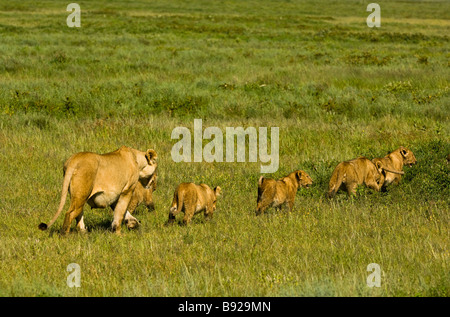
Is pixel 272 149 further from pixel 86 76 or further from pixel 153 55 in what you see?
pixel 153 55

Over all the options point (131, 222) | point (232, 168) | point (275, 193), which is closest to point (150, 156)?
point (131, 222)

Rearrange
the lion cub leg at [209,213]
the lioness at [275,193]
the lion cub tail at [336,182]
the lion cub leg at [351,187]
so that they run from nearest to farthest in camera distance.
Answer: the lion cub leg at [209,213] → the lioness at [275,193] → the lion cub tail at [336,182] → the lion cub leg at [351,187]

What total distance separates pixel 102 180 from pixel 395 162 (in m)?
5.96

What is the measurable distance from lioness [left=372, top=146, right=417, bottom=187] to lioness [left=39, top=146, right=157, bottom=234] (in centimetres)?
459

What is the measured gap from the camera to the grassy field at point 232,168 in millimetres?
6438

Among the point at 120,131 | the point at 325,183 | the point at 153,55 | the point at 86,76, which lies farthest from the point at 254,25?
A: the point at 325,183

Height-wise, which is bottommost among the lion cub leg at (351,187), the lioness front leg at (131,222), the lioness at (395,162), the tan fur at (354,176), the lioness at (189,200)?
the lioness front leg at (131,222)

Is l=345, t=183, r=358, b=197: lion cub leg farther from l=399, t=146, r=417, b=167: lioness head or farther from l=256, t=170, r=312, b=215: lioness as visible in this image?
l=399, t=146, r=417, b=167: lioness head

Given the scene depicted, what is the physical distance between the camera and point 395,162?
37.0 ft

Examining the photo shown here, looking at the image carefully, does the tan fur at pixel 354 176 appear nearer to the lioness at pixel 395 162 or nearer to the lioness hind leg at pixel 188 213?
the lioness at pixel 395 162

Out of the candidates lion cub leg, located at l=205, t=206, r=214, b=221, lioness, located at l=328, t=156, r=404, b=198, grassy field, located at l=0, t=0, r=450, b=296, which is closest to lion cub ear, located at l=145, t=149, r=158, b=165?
grassy field, located at l=0, t=0, r=450, b=296

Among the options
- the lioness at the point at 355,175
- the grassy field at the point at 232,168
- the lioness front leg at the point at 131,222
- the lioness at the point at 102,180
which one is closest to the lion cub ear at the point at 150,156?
the lioness at the point at 102,180

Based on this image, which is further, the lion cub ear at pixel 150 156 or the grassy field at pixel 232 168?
the lion cub ear at pixel 150 156

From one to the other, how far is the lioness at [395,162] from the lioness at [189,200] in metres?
3.48
